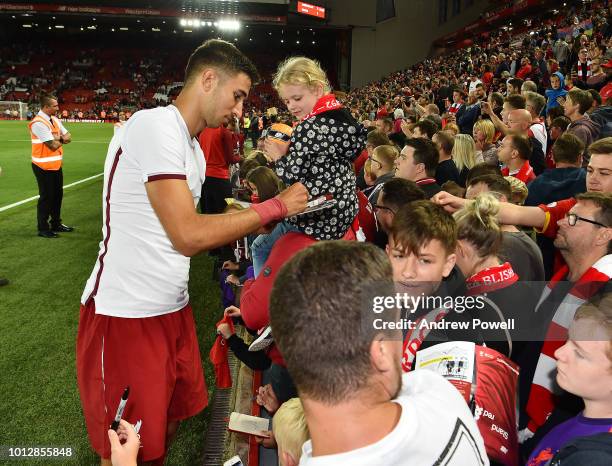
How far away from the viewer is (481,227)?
2.35m

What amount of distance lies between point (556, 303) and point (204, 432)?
7.54 feet

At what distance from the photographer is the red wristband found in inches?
73.0

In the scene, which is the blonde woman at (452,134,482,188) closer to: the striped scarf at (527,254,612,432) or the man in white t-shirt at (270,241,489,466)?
the striped scarf at (527,254,612,432)

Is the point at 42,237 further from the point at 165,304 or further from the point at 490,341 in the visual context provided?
the point at 490,341

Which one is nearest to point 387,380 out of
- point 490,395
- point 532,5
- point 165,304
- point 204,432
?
point 490,395

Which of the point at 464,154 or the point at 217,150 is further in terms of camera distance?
the point at 217,150

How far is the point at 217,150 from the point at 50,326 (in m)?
3.16

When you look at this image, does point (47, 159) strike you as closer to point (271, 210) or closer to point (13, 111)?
point (271, 210)

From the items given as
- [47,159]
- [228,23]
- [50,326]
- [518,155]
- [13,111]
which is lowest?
[50,326]

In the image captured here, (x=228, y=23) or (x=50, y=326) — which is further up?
(x=228, y=23)

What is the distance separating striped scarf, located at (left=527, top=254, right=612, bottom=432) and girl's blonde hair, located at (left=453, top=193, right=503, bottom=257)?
0.41 m

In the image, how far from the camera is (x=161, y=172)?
177 centimetres

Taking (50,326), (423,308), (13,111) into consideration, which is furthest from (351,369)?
(13,111)

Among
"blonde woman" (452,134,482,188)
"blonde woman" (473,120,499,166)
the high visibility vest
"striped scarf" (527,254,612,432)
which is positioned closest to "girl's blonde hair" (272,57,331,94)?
"striped scarf" (527,254,612,432)
